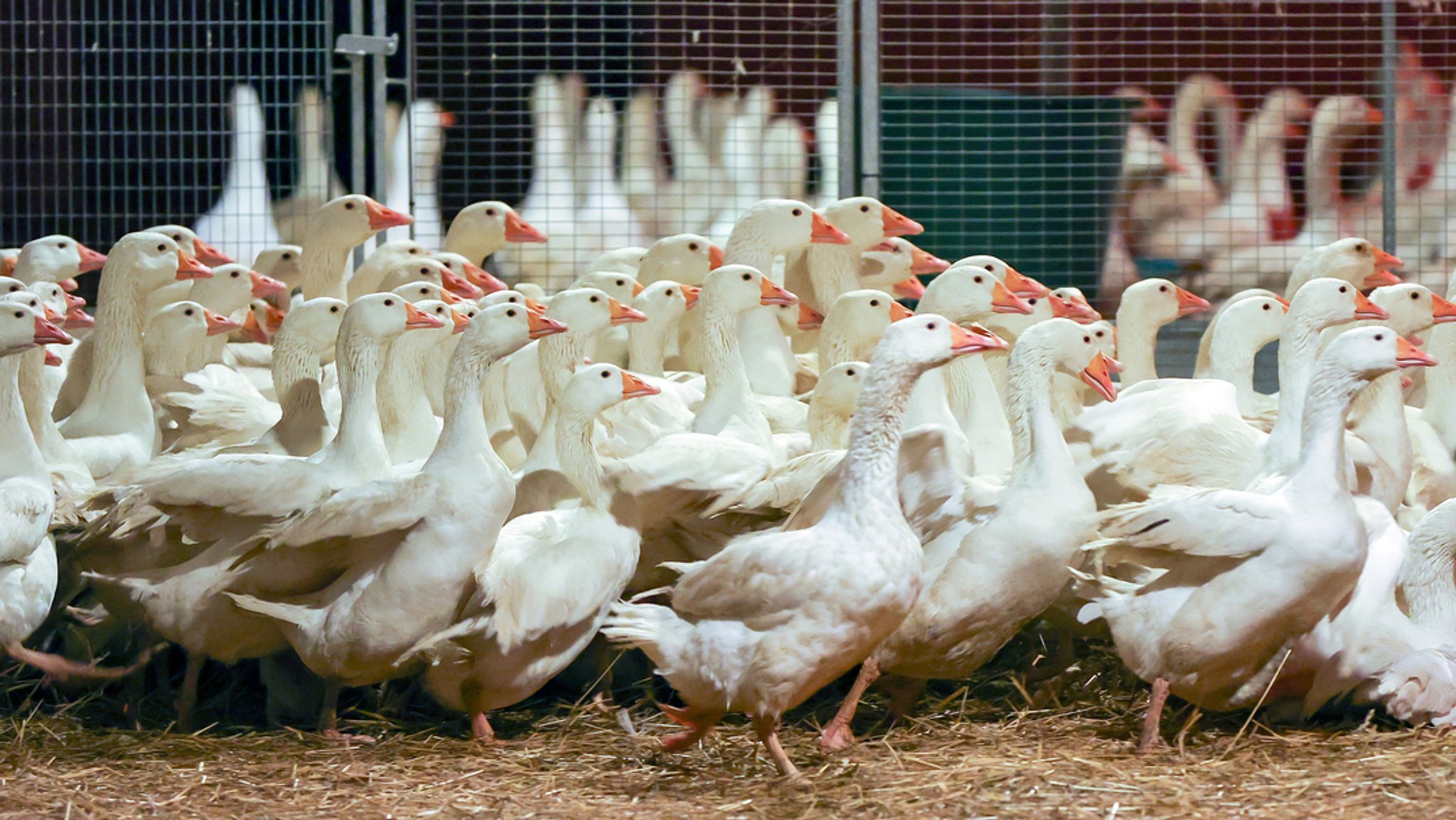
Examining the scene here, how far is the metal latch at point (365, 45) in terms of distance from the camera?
7531 millimetres

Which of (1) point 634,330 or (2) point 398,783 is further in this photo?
(1) point 634,330

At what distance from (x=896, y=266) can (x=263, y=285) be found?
2.57m

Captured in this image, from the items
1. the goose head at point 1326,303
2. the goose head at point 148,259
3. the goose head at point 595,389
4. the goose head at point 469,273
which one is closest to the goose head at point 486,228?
the goose head at point 469,273

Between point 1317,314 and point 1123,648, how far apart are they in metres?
1.48

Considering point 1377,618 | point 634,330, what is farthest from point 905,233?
point 1377,618

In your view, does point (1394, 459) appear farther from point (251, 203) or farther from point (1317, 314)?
point (251, 203)

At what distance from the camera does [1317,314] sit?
547cm

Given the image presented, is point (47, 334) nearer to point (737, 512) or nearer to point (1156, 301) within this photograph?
point (737, 512)

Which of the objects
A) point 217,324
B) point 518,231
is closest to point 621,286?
point 518,231

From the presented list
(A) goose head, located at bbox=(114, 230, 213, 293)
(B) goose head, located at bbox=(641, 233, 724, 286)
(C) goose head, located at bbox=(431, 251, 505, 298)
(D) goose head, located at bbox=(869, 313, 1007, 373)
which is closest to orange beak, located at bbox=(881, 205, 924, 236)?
(B) goose head, located at bbox=(641, 233, 724, 286)

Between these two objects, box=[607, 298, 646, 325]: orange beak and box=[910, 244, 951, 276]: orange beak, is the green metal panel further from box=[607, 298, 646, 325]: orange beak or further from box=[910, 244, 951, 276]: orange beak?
box=[607, 298, 646, 325]: orange beak

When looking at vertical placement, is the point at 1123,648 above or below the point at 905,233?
below

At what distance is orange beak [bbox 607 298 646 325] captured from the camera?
5.78 metres

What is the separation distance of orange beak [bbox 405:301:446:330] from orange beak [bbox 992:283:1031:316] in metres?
1.90
